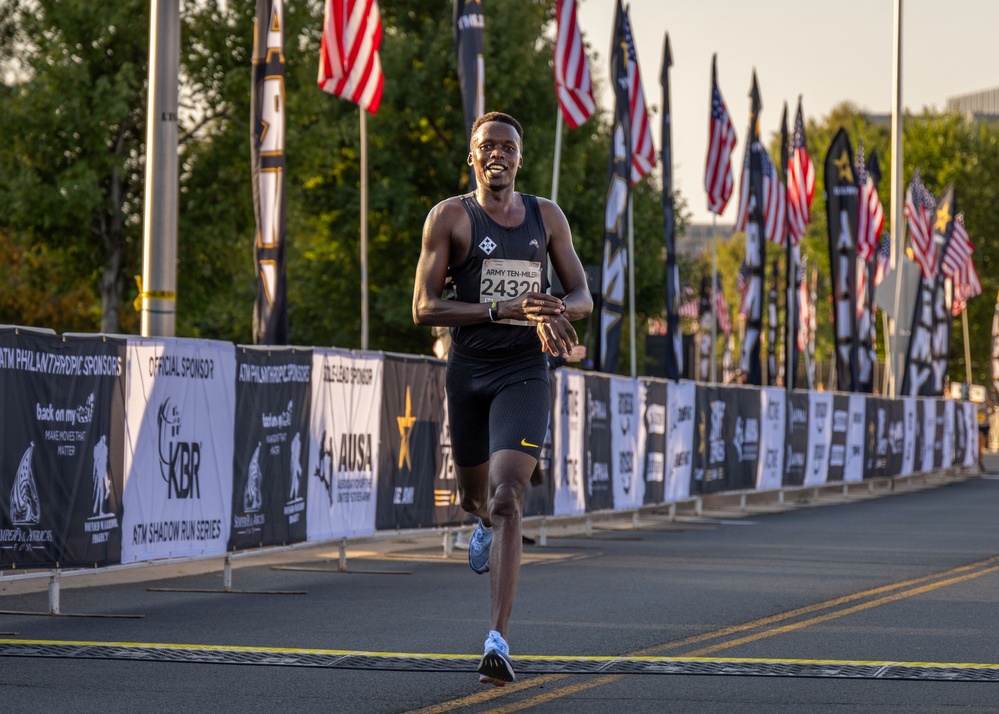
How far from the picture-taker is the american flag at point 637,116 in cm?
2639

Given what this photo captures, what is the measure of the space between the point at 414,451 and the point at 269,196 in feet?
15.9

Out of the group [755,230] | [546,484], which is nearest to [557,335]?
[546,484]

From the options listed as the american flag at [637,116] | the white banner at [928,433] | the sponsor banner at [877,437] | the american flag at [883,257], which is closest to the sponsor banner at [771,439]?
the american flag at [637,116]

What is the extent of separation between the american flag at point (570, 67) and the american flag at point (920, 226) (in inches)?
799

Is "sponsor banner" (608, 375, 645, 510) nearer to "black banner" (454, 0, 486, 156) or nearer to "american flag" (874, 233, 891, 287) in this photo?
"black banner" (454, 0, 486, 156)

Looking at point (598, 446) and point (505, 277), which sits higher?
point (505, 277)

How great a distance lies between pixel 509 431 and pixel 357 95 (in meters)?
15.7

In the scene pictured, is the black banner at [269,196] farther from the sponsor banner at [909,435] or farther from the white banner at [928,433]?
the white banner at [928,433]

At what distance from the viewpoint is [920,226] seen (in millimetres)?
43625

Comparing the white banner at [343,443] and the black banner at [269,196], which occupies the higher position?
the black banner at [269,196]

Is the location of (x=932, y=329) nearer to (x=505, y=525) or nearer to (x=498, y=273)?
(x=498, y=273)

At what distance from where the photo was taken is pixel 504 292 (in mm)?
7016

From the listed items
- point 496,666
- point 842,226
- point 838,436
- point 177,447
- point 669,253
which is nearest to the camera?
point 496,666

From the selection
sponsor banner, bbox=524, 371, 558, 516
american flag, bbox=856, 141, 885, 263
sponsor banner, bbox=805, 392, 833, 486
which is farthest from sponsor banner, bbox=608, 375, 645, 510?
american flag, bbox=856, 141, 885, 263
